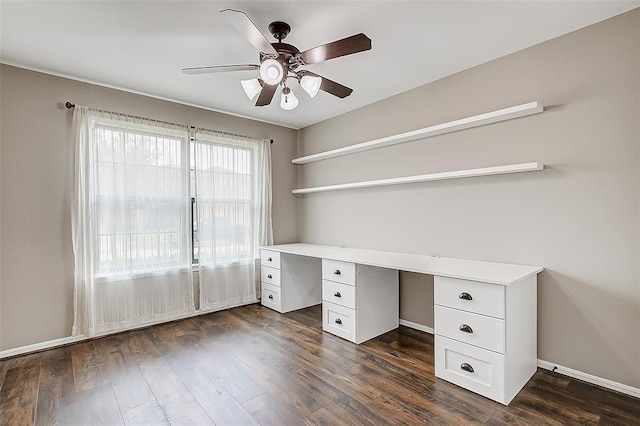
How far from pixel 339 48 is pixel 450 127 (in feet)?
4.64

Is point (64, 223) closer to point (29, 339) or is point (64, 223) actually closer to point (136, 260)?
point (136, 260)

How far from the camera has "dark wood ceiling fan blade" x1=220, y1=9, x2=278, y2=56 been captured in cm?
162

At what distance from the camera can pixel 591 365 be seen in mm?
2270

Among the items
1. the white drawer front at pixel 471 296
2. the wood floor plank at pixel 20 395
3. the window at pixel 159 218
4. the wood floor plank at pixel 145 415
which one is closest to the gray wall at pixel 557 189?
the white drawer front at pixel 471 296

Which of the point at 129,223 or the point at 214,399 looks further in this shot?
the point at 129,223

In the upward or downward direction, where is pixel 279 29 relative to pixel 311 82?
upward

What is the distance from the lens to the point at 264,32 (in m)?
2.31

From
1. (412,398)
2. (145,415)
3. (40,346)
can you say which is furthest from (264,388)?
(40,346)

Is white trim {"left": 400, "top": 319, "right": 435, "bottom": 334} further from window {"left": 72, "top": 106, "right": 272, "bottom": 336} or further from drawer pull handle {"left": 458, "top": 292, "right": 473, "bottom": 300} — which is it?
window {"left": 72, "top": 106, "right": 272, "bottom": 336}

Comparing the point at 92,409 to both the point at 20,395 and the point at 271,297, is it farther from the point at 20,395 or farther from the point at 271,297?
the point at 271,297

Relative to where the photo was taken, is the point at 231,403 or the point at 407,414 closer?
the point at 407,414

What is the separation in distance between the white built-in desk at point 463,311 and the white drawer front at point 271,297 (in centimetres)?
85

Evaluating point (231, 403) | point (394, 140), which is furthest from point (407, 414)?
point (394, 140)

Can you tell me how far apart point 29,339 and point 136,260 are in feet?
3.40
